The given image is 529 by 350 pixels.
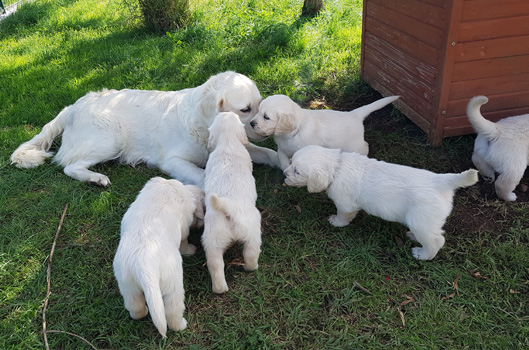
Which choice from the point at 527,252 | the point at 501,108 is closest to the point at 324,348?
the point at 527,252

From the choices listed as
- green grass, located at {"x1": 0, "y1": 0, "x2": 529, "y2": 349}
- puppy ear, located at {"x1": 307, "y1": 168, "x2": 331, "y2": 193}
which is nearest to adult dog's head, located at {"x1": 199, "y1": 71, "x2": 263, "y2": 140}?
green grass, located at {"x1": 0, "y1": 0, "x2": 529, "y2": 349}

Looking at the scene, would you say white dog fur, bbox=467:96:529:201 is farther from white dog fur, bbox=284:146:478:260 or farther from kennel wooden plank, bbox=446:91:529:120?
white dog fur, bbox=284:146:478:260

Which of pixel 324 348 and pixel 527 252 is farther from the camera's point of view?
pixel 527 252

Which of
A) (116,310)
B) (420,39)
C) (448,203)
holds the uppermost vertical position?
(420,39)

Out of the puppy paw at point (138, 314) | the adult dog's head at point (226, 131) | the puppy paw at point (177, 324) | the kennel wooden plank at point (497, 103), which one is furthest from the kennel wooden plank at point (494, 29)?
the puppy paw at point (138, 314)

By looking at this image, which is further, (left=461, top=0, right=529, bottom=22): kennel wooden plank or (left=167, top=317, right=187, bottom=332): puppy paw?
(left=461, top=0, right=529, bottom=22): kennel wooden plank

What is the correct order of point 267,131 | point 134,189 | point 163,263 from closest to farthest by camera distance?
point 163,263 < point 267,131 < point 134,189

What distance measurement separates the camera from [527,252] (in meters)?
3.40

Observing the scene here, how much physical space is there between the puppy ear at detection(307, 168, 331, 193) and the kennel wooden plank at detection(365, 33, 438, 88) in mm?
1904

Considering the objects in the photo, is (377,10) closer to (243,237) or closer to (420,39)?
(420,39)

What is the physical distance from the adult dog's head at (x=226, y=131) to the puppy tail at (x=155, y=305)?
1.59 meters

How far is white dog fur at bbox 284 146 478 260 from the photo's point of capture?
3.12m

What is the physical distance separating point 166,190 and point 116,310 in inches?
38.2

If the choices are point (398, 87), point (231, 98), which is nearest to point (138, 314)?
point (231, 98)
